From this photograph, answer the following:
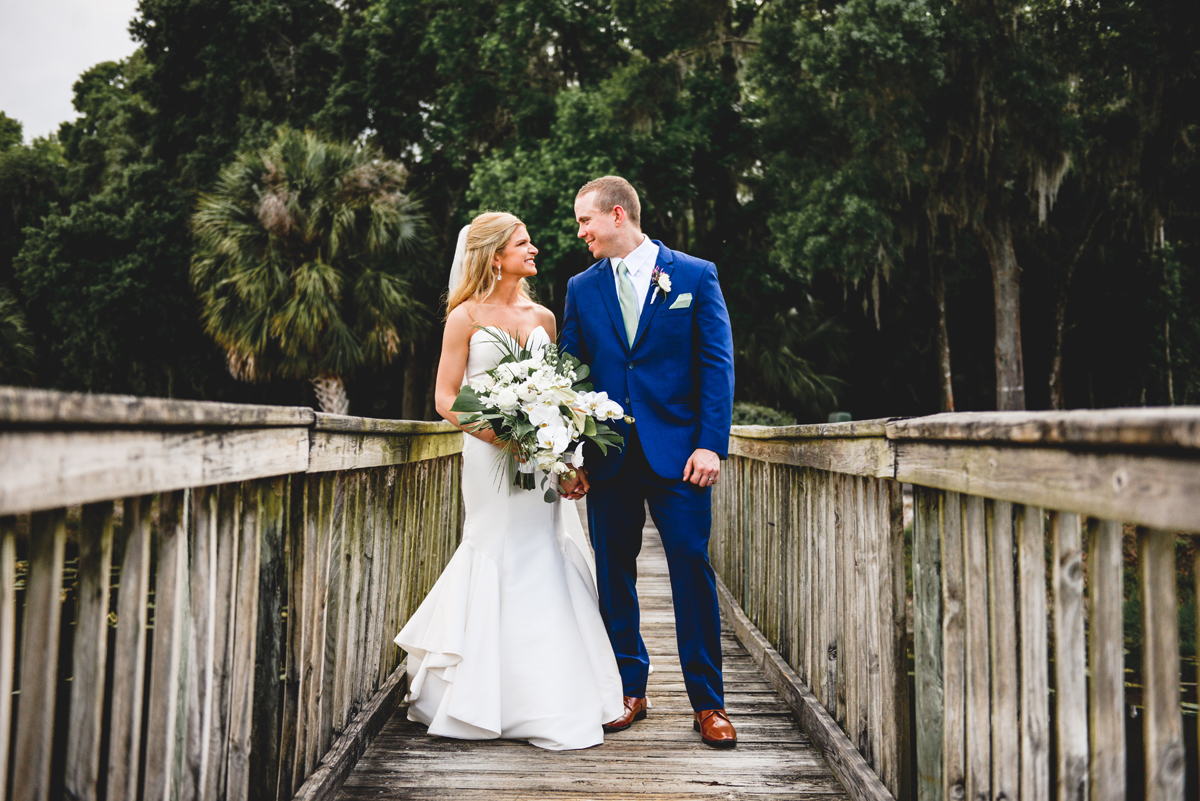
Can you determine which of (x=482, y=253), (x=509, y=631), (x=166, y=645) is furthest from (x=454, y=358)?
(x=166, y=645)

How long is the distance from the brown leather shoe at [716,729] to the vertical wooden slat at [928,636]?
0.81 meters

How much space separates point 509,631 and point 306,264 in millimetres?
10229

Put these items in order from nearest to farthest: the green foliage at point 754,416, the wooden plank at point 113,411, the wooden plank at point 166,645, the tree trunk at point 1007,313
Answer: the wooden plank at point 113,411 < the wooden plank at point 166,645 < the green foliage at point 754,416 < the tree trunk at point 1007,313

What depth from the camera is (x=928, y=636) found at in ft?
6.21

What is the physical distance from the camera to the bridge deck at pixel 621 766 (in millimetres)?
2316

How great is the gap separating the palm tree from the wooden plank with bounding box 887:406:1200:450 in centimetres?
1115

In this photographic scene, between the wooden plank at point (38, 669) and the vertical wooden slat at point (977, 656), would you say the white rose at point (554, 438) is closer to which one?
the vertical wooden slat at point (977, 656)

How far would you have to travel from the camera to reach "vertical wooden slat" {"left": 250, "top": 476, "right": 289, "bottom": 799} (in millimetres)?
1928

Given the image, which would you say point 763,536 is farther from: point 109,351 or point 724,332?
point 109,351

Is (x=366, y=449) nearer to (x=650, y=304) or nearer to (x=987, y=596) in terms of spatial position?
(x=650, y=304)

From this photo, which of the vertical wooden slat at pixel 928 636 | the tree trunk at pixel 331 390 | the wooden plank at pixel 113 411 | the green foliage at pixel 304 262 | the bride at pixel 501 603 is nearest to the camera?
the wooden plank at pixel 113 411

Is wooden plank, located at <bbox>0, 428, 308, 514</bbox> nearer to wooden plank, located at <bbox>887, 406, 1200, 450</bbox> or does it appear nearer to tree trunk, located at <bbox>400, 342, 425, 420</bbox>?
wooden plank, located at <bbox>887, 406, 1200, 450</bbox>

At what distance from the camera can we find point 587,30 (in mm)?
14289

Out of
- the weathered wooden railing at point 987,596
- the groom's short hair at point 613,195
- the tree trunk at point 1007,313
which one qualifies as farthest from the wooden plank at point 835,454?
the tree trunk at point 1007,313
